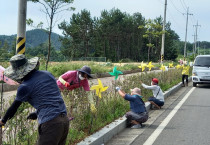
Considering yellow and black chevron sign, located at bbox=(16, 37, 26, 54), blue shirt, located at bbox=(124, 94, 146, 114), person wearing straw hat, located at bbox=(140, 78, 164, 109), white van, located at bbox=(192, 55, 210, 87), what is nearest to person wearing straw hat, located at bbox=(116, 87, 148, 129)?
blue shirt, located at bbox=(124, 94, 146, 114)

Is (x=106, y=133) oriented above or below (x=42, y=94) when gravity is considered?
below

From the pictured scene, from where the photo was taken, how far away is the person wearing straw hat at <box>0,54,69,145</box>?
301 centimetres

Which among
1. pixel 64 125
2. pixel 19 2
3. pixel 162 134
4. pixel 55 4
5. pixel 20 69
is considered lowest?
pixel 162 134

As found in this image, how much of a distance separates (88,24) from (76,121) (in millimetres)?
60929

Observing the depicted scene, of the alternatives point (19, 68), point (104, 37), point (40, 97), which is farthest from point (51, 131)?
point (104, 37)

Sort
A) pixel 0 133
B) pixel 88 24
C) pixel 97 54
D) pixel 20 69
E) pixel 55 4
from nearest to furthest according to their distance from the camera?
pixel 20 69 → pixel 0 133 → pixel 55 4 → pixel 88 24 → pixel 97 54

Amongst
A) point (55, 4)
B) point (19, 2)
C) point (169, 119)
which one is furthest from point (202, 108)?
point (55, 4)

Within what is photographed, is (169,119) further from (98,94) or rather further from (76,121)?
(76,121)

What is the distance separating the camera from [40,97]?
3094 millimetres

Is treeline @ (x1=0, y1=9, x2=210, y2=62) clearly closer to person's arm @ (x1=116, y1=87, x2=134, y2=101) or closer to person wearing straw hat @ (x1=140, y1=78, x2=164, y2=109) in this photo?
person wearing straw hat @ (x1=140, y1=78, x2=164, y2=109)

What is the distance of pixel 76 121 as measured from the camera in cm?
539

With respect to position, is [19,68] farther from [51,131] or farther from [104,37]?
[104,37]

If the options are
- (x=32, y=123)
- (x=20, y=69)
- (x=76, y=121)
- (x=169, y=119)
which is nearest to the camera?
(x=20, y=69)

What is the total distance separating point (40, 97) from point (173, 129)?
4.56 metres
